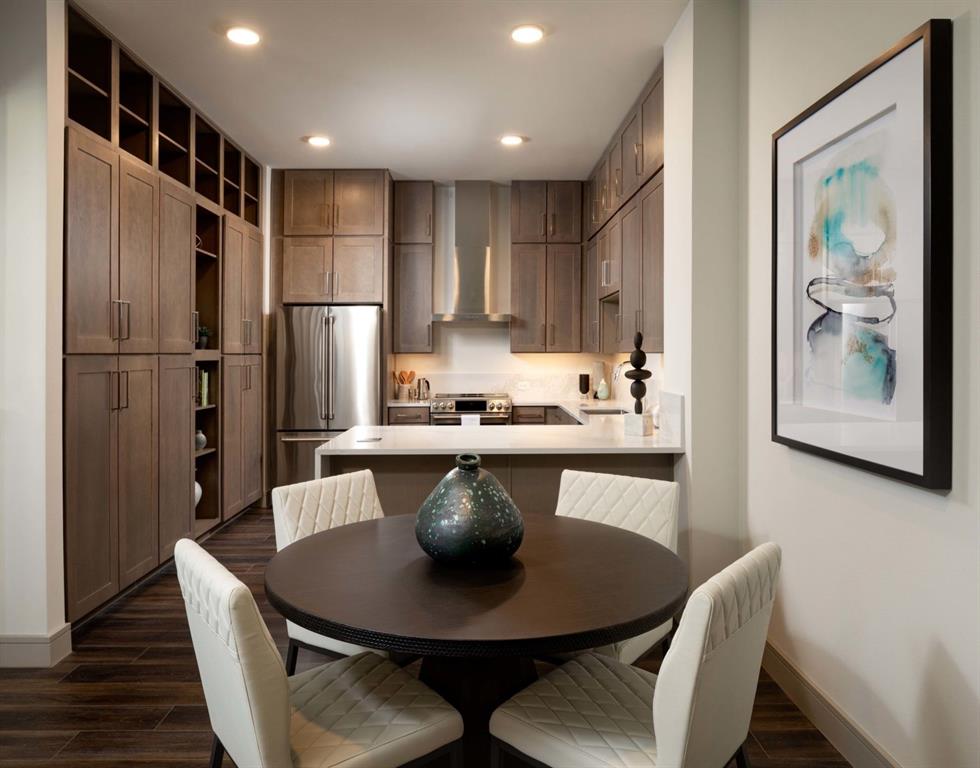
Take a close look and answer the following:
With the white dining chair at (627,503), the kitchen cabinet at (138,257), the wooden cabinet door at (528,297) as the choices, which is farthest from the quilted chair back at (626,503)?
the wooden cabinet door at (528,297)

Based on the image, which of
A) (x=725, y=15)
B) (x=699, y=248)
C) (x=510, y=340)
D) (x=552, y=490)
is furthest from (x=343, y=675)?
(x=510, y=340)

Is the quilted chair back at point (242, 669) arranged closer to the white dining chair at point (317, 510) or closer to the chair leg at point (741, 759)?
the white dining chair at point (317, 510)

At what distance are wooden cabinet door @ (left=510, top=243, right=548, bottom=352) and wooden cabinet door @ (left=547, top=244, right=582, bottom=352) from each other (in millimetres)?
60

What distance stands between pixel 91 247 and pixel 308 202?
268cm

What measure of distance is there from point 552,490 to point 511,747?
1706mm

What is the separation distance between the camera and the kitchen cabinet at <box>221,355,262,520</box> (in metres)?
4.80

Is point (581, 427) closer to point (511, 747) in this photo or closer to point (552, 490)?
point (552, 490)

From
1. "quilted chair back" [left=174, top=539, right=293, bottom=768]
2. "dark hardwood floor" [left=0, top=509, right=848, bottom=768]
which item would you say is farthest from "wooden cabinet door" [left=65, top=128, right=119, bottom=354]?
"quilted chair back" [left=174, top=539, right=293, bottom=768]

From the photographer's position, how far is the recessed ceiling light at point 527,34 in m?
3.14

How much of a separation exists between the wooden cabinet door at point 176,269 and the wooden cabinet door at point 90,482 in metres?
0.64

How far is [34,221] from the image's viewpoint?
2.73 metres

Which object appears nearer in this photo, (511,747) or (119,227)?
(511,747)

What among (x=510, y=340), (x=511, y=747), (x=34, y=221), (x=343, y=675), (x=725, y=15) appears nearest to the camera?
(x=511, y=747)

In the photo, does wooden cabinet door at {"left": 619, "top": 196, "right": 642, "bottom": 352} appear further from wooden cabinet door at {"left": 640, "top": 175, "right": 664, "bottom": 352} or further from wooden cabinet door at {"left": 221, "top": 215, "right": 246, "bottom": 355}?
wooden cabinet door at {"left": 221, "top": 215, "right": 246, "bottom": 355}
